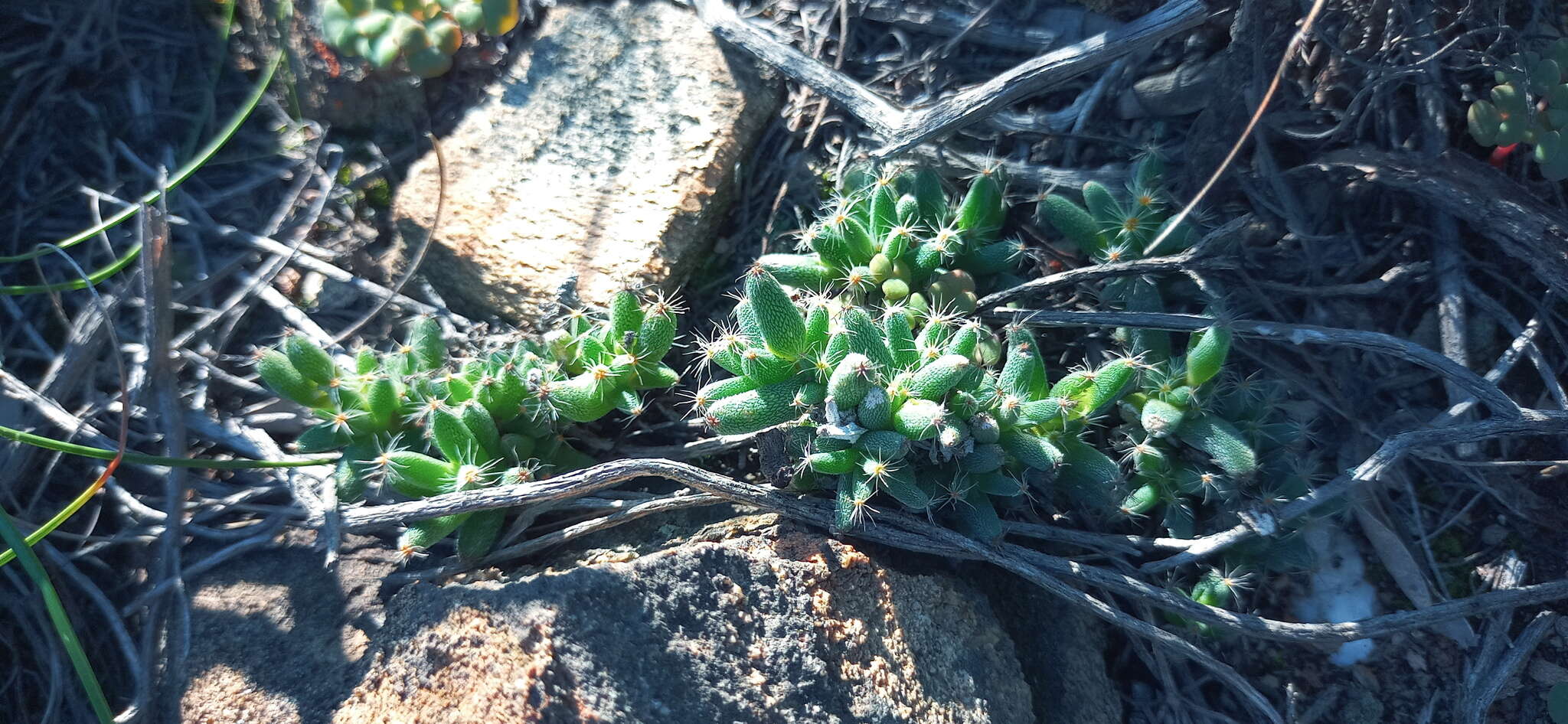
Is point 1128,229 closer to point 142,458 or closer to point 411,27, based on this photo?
point 411,27

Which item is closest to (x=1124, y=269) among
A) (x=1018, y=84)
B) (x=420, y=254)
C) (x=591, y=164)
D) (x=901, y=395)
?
→ (x=1018, y=84)

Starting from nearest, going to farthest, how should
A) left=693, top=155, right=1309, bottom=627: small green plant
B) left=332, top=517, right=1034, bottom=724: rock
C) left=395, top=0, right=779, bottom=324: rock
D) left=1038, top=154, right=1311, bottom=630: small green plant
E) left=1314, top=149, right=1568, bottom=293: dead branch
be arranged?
1. left=332, top=517, right=1034, bottom=724: rock
2. left=693, top=155, right=1309, bottom=627: small green plant
3. left=1038, top=154, right=1311, bottom=630: small green plant
4. left=1314, top=149, right=1568, bottom=293: dead branch
5. left=395, top=0, right=779, bottom=324: rock

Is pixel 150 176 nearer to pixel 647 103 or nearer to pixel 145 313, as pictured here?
pixel 145 313

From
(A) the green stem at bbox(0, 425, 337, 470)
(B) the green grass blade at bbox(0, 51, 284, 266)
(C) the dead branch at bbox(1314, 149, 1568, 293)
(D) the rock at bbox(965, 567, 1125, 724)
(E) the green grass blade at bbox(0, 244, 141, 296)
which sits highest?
(C) the dead branch at bbox(1314, 149, 1568, 293)

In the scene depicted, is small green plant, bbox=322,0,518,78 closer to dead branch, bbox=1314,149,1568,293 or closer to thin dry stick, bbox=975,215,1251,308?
thin dry stick, bbox=975,215,1251,308

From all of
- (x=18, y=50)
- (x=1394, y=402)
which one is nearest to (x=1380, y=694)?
(x=1394, y=402)

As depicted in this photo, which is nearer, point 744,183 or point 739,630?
point 739,630

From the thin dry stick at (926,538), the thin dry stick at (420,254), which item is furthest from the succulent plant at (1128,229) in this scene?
the thin dry stick at (420,254)

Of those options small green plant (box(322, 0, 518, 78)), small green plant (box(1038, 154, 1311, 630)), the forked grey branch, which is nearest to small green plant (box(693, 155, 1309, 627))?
small green plant (box(1038, 154, 1311, 630))
